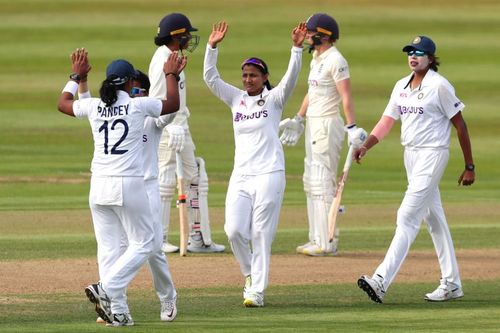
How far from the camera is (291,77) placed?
10672mm

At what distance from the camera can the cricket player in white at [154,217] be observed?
31.9 feet

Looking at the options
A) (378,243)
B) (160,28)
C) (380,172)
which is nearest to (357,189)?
(380,172)

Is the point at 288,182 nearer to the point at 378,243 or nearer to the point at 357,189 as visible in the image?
the point at 357,189

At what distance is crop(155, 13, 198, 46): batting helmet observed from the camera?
12.3m

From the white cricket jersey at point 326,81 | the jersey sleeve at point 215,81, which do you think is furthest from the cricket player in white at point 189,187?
the jersey sleeve at point 215,81

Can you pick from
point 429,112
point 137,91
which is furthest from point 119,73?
point 429,112

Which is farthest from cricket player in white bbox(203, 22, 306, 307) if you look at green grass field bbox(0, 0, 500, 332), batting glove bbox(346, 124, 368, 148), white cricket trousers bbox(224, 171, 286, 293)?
batting glove bbox(346, 124, 368, 148)

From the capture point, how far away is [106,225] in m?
9.51

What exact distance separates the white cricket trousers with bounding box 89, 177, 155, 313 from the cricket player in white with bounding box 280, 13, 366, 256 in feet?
14.8

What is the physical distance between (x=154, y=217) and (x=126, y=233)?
0.32 meters

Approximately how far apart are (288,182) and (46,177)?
3622 millimetres

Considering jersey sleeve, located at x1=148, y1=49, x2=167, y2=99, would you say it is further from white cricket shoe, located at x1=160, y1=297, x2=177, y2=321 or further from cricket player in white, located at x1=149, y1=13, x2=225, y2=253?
white cricket shoe, located at x1=160, y1=297, x2=177, y2=321

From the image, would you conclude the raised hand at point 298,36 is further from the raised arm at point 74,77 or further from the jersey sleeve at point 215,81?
the raised arm at point 74,77

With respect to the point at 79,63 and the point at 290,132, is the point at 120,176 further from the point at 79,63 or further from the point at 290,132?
the point at 290,132
